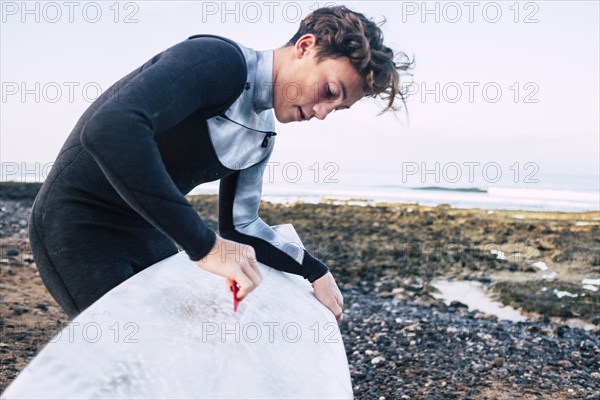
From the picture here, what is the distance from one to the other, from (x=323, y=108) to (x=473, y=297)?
214 inches

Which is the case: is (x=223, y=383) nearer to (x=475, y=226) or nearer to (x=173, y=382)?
(x=173, y=382)

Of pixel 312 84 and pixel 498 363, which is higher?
pixel 312 84

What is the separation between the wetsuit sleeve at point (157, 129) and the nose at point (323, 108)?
1.12 feet

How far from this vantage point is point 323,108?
1749 mm

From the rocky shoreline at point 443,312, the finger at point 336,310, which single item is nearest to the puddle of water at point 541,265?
the rocky shoreline at point 443,312

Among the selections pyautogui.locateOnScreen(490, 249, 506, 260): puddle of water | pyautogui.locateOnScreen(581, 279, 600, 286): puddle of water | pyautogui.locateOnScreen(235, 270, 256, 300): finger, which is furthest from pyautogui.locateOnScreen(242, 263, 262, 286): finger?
pyautogui.locateOnScreen(490, 249, 506, 260): puddle of water

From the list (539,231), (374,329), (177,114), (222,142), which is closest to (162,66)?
(177,114)

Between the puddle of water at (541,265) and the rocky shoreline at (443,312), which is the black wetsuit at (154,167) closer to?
the rocky shoreline at (443,312)

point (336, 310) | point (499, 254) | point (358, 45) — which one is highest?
point (358, 45)

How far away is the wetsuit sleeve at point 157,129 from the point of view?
127 centimetres

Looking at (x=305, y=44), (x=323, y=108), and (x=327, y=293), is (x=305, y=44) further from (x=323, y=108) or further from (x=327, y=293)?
(x=327, y=293)

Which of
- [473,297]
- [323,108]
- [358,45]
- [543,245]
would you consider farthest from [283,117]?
[543,245]

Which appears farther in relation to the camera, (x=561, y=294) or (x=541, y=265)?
(x=541, y=265)

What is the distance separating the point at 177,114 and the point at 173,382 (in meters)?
0.67
